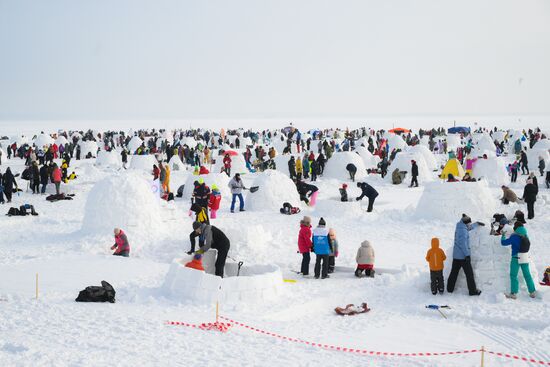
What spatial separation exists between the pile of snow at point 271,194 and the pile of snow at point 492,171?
942 centimetres

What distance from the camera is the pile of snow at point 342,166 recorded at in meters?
25.9

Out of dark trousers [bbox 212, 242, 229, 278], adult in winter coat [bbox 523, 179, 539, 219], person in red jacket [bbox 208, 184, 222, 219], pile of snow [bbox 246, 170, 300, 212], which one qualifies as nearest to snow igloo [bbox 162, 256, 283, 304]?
dark trousers [bbox 212, 242, 229, 278]

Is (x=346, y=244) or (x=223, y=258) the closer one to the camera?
(x=223, y=258)

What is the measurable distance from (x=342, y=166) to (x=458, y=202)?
411 inches

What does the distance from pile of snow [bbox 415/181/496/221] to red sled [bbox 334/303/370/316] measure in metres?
7.57

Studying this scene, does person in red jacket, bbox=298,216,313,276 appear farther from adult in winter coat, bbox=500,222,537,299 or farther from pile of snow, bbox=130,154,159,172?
pile of snow, bbox=130,154,159,172

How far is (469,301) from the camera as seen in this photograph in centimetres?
901

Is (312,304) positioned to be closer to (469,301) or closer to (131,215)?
(469,301)

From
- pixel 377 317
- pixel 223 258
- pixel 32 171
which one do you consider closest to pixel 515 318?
pixel 377 317

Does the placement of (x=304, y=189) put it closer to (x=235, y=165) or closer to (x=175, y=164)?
(x=235, y=165)

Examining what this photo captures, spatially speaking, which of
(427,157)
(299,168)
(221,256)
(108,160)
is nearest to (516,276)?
(221,256)

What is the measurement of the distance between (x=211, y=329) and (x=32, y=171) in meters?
16.0

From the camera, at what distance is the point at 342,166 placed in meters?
25.9

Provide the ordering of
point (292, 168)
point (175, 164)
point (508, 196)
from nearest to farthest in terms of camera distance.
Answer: point (508, 196) < point (292, 168) < point (175, 164)
